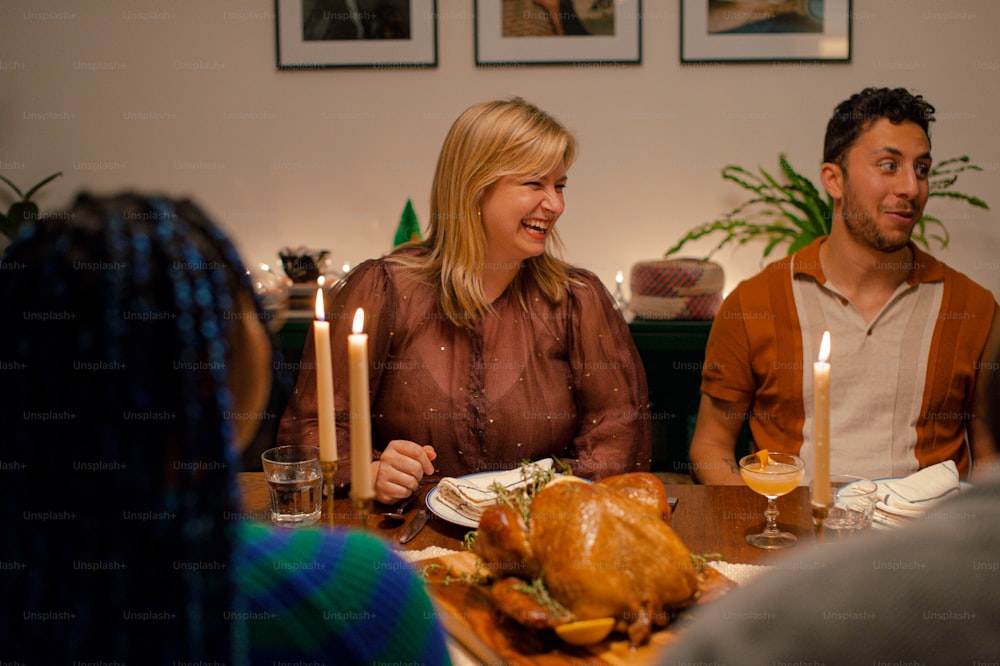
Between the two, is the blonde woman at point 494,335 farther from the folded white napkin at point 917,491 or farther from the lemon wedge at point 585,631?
the lemon wedge at point 585,631

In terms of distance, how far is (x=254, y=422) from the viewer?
86cm

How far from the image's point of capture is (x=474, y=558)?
145 cm

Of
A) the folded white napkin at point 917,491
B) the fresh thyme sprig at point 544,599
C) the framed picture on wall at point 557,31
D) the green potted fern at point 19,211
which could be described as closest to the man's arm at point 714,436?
the folded white napkin at point 917,491

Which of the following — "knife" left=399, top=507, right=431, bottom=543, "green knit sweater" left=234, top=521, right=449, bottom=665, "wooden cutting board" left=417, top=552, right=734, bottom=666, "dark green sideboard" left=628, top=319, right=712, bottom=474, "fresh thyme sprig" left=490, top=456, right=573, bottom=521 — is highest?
"green knit sweater" left=234, top=521, right=449, bottom=665

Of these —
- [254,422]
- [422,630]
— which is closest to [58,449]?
[254,422]

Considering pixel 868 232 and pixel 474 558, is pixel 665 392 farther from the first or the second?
pixel 474 558

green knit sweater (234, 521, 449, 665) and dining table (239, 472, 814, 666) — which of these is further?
dining table (239, 472, 814, 666)

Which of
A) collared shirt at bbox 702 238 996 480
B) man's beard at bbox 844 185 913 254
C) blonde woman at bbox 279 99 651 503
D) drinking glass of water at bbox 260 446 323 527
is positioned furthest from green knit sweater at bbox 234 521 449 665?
man's beard at bbox 844 185 913 254

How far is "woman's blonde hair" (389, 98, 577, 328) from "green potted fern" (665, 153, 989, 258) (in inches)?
55.3

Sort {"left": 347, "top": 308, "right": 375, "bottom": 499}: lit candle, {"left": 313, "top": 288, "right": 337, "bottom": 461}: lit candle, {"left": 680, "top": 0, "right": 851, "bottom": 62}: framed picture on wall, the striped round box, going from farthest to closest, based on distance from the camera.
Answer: {"left": 680, "top": 0, "right": 851, "bottom": 62}: framed picture on wall → the striped round box → {"left": 313, "top": 288, "right": 337, "bottom": 461}: lit candle → {"left": 347, "top": 308, "right": 375, "bottom": 499}: lit candle

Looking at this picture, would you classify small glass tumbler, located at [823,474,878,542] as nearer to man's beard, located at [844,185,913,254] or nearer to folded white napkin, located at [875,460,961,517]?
folded white napkin, located at [875,460,961,517]

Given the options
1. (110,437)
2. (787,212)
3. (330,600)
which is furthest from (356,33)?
(110,437)

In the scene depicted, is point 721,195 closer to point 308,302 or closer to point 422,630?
point 308,302

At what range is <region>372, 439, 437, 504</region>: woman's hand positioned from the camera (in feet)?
5.64
